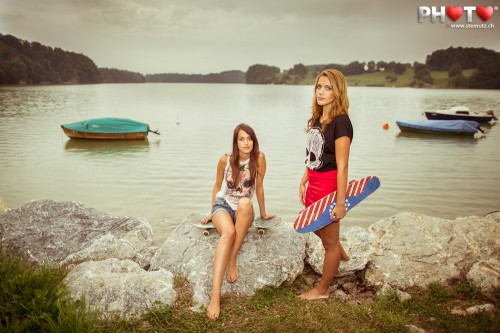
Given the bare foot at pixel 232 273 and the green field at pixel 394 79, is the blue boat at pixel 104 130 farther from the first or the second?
the green field at pixel 394 79

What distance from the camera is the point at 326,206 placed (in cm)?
418

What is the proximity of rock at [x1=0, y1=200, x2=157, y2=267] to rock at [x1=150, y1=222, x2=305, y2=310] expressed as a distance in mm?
679

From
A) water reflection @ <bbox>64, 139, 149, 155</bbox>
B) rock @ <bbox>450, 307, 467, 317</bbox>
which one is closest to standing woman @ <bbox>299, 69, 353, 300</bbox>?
rock @ <bbox>450, 307, 467, 317</bbox>

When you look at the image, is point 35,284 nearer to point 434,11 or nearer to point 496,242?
point 496,242

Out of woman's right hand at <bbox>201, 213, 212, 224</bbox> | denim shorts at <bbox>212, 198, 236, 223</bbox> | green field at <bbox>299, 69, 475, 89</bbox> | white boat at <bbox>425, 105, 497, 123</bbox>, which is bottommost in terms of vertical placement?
woman's right hand at <bbox>201, 213, 212, 224</bbox>

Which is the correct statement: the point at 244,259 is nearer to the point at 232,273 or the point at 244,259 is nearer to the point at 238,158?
the point at 232,273

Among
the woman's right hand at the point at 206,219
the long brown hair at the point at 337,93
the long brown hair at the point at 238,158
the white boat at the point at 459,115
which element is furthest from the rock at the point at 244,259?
the white boat at the point at 459,115

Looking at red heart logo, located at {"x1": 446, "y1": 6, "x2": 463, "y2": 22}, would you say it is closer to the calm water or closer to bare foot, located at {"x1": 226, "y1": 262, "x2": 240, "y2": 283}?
the calm water

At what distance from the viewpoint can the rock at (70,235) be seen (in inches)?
212

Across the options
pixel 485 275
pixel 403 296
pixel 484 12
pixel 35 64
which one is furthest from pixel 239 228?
pixel 35 64

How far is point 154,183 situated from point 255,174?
1000cm

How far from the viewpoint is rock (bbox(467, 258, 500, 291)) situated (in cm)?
459

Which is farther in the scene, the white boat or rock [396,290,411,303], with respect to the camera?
the white boat

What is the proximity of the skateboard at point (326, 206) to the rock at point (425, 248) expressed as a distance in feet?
5.03
